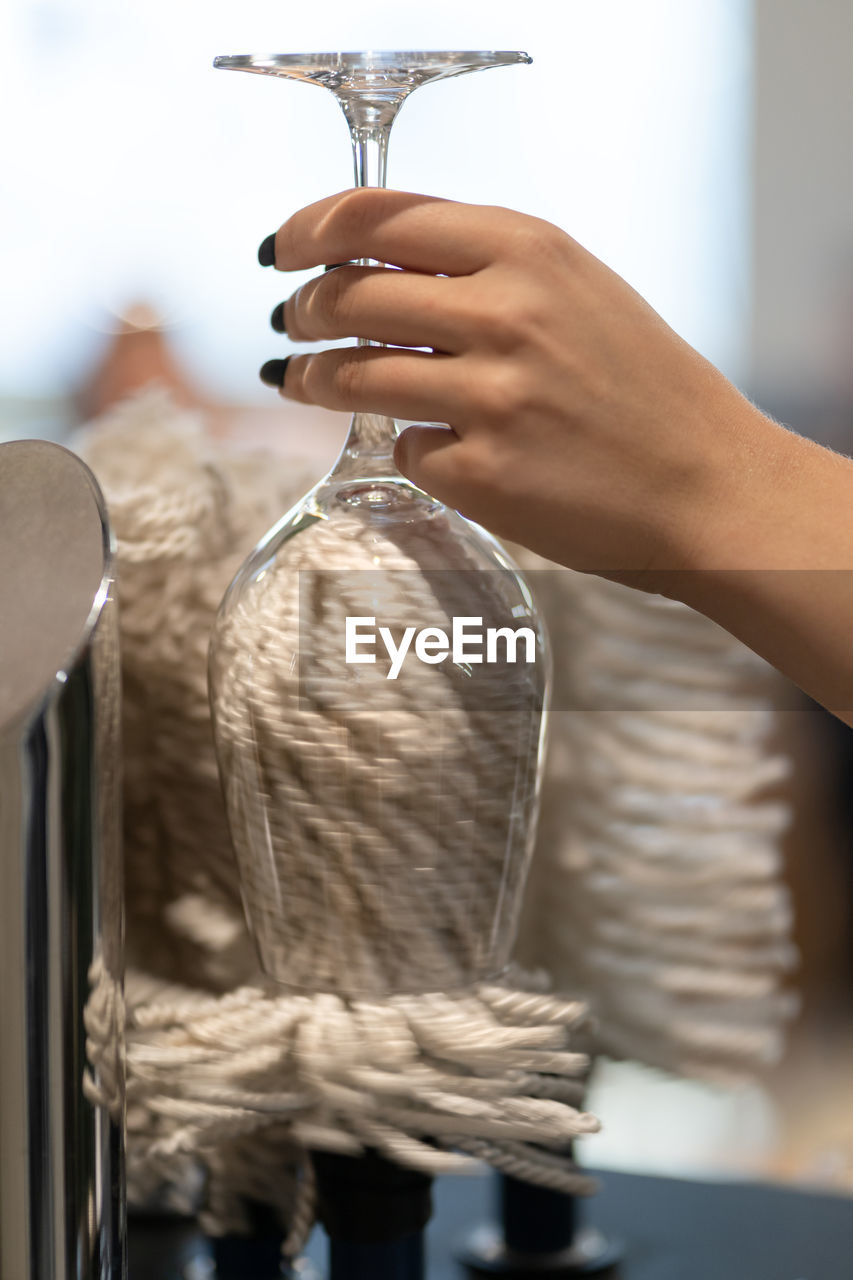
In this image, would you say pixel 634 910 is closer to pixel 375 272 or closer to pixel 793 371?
pixel 375 272

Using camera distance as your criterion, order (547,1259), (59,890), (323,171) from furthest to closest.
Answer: (323,171), (547,1259), (59,890)

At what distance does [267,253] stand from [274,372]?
3cm

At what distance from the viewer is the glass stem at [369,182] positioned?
0.95ft

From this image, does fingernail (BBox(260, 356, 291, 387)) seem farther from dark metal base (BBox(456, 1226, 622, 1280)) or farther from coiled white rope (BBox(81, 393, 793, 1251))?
dark metal base (BBox(456, 1226, 622, 1280))

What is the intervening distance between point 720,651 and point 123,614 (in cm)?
18

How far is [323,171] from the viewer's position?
157cm

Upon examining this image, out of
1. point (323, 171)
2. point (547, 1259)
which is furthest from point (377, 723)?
point (323, 171)

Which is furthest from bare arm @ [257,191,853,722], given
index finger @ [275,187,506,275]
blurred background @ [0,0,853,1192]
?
blurred background @ [0,0,853,1192]

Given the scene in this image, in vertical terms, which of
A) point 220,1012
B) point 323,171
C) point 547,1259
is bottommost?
point 547,1259

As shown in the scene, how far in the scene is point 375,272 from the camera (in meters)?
0.28

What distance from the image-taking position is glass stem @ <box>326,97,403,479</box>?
0.29 m

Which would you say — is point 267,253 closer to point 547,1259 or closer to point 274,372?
point 274,372

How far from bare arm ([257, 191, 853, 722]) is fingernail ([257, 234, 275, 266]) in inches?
0.6

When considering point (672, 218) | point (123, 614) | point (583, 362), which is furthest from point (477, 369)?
point (672, 218)
